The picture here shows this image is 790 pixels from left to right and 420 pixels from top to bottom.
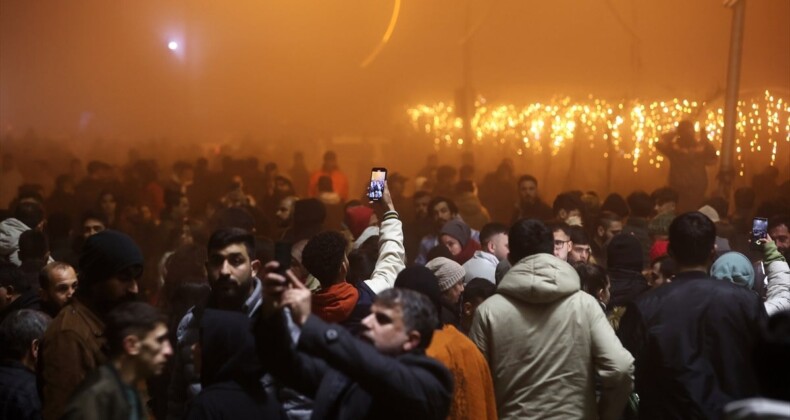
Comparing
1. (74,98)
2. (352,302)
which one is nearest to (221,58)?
(74,98)

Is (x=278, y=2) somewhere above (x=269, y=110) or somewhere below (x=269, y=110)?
above

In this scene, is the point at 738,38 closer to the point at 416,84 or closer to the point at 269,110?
the point at 416,84

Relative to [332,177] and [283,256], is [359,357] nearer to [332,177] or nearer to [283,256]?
[283,256]

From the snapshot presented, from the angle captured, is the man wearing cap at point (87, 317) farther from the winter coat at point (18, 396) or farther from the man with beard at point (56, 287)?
the man with beard at point (56, 287)

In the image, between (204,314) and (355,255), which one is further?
(355,255)

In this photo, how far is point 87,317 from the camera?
4094 mm

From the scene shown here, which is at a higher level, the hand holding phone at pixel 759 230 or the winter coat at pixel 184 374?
the hand holding phone at pixel 759 230

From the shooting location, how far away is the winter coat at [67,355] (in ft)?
12.9

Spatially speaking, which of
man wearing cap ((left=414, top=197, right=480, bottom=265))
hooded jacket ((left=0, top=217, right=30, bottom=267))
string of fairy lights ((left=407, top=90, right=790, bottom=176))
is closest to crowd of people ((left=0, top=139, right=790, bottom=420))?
hooded jacket ((left=0, top=217, right=30, bottom=267))

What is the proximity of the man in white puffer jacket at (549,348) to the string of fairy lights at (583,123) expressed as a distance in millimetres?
11780

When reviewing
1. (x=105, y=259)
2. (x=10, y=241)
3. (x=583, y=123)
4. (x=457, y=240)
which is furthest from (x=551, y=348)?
(x=583, y=123)

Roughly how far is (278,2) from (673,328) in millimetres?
13146

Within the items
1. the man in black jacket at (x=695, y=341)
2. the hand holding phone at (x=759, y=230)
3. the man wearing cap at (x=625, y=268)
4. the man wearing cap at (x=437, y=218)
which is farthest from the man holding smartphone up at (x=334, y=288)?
the man wearing cap at (x=437, y=218)

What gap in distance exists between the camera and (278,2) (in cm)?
1666
